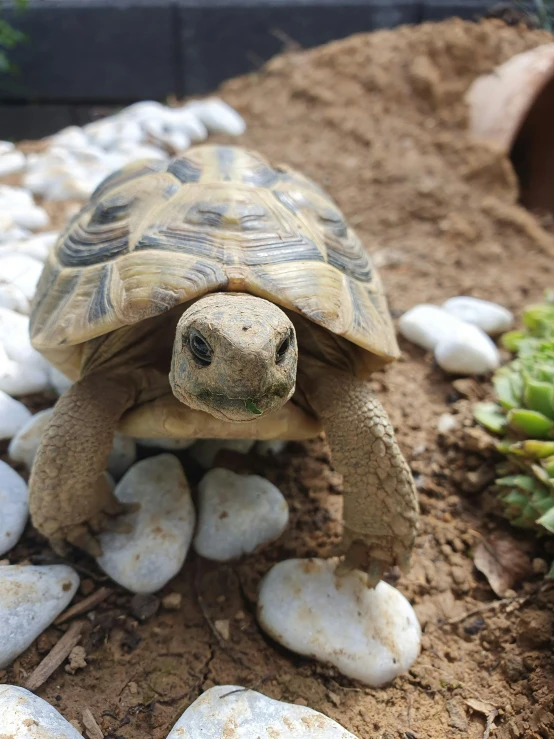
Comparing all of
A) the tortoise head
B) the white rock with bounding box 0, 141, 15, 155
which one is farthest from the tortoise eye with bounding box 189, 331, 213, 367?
the white rock with bounding box 0, 141, 15, 155

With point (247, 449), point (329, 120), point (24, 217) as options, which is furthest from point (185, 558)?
point (329, 120)

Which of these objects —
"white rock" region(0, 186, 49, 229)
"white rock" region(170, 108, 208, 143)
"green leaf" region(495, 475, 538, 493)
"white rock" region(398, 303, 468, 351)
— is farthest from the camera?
"white rock" region(170, 108, 208, 143)

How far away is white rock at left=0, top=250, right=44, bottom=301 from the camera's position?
8.94 ft

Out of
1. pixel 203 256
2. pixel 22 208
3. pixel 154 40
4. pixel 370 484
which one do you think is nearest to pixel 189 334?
pixel 203 256

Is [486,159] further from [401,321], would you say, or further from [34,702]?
[34,702]

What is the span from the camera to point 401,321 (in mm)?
3061

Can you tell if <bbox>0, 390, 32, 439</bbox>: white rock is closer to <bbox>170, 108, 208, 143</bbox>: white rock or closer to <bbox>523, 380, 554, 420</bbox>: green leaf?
<bbox>523, 380, 554, 420</bbox>: green leaf

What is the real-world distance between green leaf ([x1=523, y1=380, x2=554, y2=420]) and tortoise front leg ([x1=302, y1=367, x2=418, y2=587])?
0.65 metres

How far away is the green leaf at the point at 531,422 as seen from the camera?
213cm

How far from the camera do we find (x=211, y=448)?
2.30 m

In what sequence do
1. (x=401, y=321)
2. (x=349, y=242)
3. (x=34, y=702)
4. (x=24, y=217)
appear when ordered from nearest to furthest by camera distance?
(x=34, y=702), (x=349, y=242), (x=401, y=321), (x=24, y=217)

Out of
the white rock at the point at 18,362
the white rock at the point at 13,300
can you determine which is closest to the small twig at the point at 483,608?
the white rock at the point at 18,362

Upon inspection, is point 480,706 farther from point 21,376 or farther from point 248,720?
point 21,376

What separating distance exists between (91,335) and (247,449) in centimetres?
80
